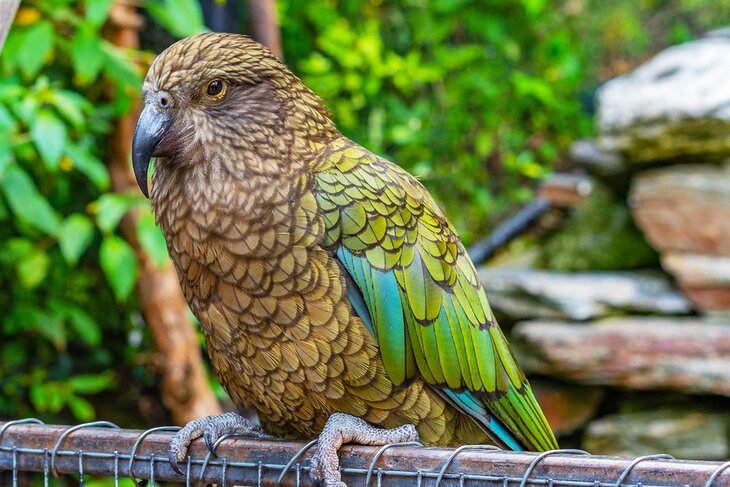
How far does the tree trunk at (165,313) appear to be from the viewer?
144 inches

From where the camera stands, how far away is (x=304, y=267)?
1836 millimetres

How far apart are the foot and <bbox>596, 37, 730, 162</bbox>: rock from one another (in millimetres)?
3055

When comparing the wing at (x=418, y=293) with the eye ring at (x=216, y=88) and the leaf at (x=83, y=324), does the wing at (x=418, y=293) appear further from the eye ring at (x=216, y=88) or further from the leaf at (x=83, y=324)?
the leaf at (x=83, y=324)

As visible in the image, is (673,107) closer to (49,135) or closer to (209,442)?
(49,135)

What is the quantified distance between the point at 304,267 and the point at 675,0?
5.08m

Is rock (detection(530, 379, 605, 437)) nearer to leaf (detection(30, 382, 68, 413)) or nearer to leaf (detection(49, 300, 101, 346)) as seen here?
leaf (detection(49, 300, 101, 346))

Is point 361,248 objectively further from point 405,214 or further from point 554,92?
point 554,92

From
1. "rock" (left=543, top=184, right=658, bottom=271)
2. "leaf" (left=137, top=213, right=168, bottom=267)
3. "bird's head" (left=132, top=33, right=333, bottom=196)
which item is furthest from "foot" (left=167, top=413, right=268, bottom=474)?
"rock" (left=543, top=184, right=658, bottom=271)

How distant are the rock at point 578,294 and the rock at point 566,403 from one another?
38 cm

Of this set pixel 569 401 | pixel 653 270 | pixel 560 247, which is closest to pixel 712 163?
pixel 653 270

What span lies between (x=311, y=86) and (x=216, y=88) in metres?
2.89

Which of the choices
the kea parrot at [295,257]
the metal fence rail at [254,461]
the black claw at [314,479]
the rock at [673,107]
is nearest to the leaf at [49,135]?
the kea parrot at [295,257]

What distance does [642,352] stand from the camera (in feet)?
14.0

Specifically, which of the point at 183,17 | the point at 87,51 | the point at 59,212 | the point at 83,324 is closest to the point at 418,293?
the point at 183,17
